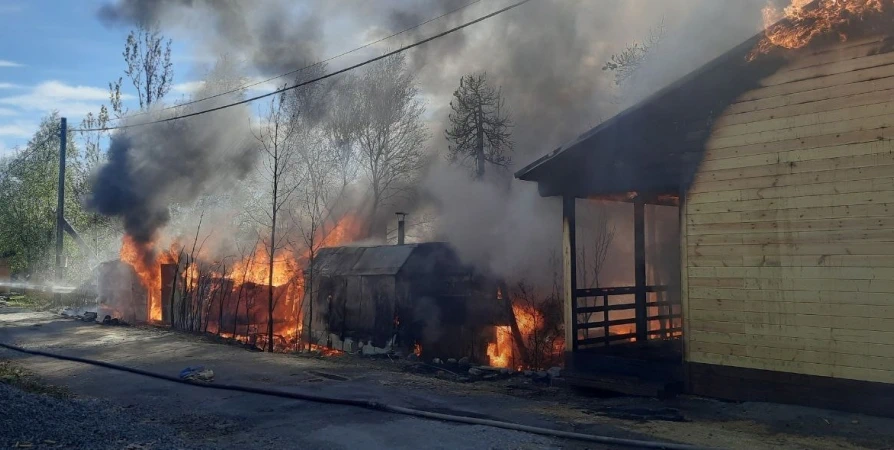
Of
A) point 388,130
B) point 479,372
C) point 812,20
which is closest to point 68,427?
point 479,372

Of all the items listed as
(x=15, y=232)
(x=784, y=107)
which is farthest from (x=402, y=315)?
(x=15, y=232)

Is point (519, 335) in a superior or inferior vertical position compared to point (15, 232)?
inferior

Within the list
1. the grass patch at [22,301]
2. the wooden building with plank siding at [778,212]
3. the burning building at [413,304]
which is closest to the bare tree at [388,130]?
the burning building at [413,304]

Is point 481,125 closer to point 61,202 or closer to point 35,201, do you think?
point 61,202

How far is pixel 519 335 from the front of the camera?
15.5m

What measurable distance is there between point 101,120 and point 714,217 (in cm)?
3419

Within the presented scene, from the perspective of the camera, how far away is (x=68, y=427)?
6828 mm

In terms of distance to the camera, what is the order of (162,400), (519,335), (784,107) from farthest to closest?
(519,335) < (162,400) < (784,107)

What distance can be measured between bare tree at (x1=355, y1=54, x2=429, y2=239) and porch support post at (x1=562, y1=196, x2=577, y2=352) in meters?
17.1

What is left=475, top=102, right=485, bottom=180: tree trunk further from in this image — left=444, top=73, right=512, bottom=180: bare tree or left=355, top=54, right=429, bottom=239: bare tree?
left=355, top=54, right=429, bottom=239: bare tree

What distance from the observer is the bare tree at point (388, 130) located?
2670cm

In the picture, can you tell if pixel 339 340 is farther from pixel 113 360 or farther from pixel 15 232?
pixel 15 232

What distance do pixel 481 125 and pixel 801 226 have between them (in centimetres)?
1700

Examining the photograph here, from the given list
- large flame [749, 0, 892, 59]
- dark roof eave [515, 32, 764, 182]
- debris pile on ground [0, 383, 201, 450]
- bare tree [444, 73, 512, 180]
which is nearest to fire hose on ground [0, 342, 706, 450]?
debris pile on ground [0, 383, 201, 450]
